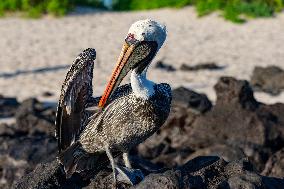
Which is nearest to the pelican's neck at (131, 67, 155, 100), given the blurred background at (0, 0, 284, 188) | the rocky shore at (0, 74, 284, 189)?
the rocky shore at (0, 74, 284, 189)

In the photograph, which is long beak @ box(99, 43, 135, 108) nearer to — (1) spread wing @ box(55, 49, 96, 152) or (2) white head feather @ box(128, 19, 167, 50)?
(2) white head feather @ box(128, 19, 167, 50)

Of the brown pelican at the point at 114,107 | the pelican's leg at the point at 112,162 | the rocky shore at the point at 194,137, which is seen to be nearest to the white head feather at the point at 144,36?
the brown pelican at the point at 114,107

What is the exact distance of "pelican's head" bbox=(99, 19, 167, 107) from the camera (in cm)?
559

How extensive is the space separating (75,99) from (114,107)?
0.32 m

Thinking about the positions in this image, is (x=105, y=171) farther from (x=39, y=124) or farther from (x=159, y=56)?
(x=159, y=56)

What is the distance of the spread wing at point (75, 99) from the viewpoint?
5.77 metres

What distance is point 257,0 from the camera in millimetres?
23312

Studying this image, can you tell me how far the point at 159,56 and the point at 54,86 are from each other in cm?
389

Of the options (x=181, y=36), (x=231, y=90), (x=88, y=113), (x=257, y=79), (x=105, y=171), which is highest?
(x=88, y=113)

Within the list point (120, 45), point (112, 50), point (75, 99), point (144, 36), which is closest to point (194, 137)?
point (75, 99)

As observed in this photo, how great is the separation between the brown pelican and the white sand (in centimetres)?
823

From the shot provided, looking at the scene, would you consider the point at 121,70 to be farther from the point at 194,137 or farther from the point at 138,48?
the point at 194,137

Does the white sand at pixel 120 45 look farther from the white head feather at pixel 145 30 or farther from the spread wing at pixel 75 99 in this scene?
the white head feather at pixel 145 30

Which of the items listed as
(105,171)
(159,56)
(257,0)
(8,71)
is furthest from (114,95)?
(257,0)
